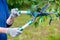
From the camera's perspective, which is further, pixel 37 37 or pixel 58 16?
pixel 37 37

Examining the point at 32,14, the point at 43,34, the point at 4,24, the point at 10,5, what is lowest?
the point at 43,34

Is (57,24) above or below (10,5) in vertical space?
below

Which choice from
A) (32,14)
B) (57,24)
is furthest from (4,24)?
(57,24)

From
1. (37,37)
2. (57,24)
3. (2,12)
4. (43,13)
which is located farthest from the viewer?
(57,24)

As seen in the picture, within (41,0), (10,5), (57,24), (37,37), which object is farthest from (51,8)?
(10,5)

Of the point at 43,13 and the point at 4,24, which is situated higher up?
the point at 43,13

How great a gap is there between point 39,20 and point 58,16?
7.2 inches

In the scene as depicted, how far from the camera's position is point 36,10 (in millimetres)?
2172

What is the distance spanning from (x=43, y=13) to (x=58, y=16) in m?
0.16

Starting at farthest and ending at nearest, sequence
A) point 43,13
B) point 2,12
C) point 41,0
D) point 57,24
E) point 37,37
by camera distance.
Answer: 1. point 57,24
2. point 37,37
3. point 41,0
4. point 2,12
5. point 43,13

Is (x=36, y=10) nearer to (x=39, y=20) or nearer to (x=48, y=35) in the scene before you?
(x=39, y=20)

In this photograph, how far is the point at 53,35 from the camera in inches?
209

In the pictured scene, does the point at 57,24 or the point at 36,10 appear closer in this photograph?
the point at 36,10

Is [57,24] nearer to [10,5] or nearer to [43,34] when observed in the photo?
[43,34]
